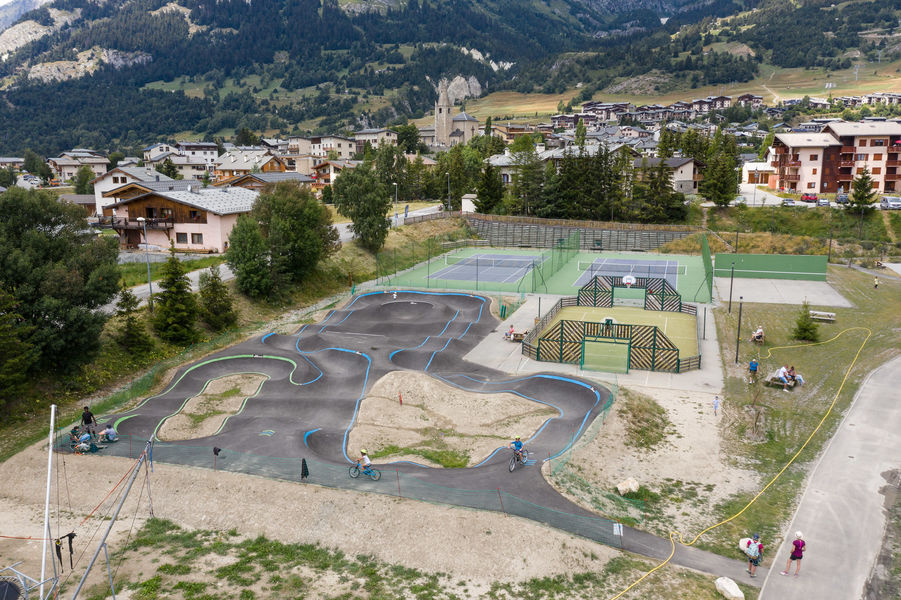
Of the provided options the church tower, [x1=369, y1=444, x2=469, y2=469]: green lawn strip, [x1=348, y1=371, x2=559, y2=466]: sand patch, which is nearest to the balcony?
[x1=348, y1=371, x2=559, y2=466]: sand patch

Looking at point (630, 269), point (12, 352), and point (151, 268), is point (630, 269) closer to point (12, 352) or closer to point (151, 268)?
point (151, 268)

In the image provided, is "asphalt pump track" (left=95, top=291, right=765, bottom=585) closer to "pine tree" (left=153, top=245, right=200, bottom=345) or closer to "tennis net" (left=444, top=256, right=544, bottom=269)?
"pine tree" (left=153, top=245, right=200, bottom=345)

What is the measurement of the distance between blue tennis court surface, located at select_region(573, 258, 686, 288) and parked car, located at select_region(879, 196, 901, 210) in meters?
27.2

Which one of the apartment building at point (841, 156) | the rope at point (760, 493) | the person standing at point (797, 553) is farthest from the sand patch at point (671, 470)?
the apartment building at point (841, 156)

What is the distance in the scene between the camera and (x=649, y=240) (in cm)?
6650

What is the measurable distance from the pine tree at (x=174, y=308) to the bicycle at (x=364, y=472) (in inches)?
701

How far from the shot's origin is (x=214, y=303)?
116 feet

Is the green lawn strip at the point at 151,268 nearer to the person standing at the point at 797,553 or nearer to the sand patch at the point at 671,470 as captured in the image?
the sand patch at the point at 671,470

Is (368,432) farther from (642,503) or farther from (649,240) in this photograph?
(649,240)

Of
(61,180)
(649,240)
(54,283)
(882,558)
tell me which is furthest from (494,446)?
(61,180)

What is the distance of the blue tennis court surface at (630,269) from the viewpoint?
168ft

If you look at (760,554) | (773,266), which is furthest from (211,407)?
(773,266)

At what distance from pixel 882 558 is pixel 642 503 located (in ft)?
19.0

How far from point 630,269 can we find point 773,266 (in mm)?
11690
